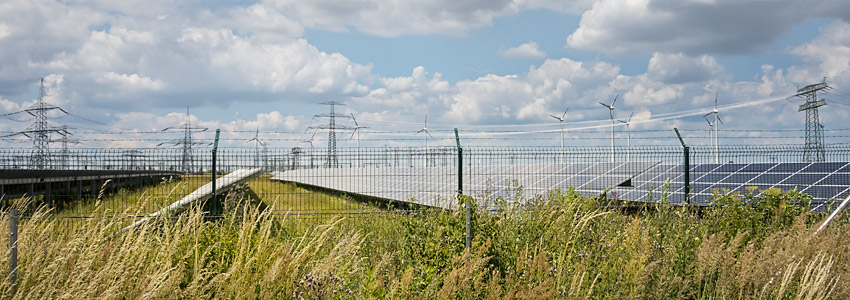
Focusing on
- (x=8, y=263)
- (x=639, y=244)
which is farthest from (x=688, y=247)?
(x=8, y=263)

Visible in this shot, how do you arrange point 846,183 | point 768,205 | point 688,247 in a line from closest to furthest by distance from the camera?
point 688,247, point 768,205, point 846,183

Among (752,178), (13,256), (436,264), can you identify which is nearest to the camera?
(13,256)

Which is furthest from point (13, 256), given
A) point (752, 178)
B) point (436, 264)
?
point (752, 178)

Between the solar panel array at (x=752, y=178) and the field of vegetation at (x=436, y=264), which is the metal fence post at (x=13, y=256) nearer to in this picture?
the field of vegetation at (x=436, y=264)

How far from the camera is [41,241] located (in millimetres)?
5168

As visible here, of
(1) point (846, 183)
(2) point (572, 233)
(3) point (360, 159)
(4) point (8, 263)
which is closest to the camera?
(4) point (8, 263)

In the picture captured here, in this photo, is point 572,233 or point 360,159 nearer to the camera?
point 572,233

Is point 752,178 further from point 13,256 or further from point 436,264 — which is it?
point 13,256

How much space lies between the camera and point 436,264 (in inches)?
210

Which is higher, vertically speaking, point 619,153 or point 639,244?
point 619,153

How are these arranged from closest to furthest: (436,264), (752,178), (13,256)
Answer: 1. (13,256)
2. (436,264)
3. (752,178)

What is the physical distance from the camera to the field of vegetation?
4.12 m

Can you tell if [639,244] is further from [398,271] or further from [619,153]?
[619,153]

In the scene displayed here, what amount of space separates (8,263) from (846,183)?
16.7 m
